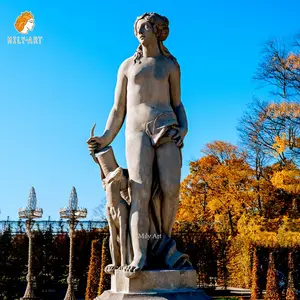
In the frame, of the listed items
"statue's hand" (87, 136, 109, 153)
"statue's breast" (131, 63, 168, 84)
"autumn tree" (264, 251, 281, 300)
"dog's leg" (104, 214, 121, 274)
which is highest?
"statue's breast" (131, 63, 168, 84)

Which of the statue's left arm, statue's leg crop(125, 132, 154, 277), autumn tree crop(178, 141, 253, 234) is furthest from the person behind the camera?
autumn tree crop(178, 141, 253, 234)

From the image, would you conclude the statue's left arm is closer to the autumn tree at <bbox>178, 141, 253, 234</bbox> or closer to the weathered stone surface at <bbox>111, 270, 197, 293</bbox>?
the weathered stone surface at <bbox>111, 270, 197, 293</bbox>

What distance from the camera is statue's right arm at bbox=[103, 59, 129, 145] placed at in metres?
6.59

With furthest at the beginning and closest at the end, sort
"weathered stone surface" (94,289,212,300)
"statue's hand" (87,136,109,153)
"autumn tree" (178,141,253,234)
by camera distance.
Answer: "autumn tree" (178,141,253,234)
"statue's hand" (87,136,109,153)
"weathered stone surface" (94,289,212,300)

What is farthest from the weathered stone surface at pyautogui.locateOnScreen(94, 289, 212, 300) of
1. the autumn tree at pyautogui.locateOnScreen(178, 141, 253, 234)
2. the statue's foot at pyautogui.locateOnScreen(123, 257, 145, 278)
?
the autumn tree at pyautogui.locateOnScreen(178, 141, 253, 234)

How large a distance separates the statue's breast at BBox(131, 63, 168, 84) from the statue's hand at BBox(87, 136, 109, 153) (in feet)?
2.58

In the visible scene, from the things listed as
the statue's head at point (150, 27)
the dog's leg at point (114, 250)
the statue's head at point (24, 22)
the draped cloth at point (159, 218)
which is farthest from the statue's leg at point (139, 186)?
the statue's head at point (24, 22)

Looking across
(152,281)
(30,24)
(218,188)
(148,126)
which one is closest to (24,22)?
(30,24)

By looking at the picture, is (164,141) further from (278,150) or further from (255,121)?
(255,121)

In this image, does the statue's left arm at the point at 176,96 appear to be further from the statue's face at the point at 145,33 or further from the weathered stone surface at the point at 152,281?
the weathered stone surface at the point at 152,281

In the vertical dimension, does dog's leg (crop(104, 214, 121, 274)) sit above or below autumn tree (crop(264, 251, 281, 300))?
above

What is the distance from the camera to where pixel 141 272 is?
18.9ft

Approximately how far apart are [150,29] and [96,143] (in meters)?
1.48

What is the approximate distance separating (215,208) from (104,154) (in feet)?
69.5
